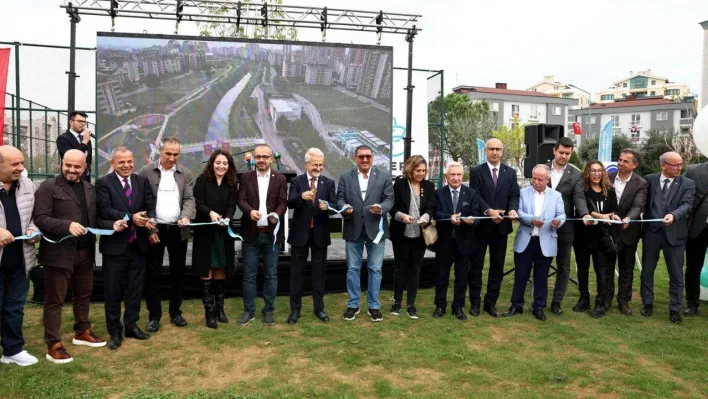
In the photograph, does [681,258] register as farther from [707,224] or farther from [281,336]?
[281,336]

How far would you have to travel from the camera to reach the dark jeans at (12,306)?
3729 mm

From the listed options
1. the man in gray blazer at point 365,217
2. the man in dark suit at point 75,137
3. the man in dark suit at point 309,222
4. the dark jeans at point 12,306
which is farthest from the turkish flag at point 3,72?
the man in gray blazer at point 365,217

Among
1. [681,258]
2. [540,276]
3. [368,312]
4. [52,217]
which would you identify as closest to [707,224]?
[681,258]

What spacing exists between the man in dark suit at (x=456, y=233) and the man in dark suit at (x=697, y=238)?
219 cm

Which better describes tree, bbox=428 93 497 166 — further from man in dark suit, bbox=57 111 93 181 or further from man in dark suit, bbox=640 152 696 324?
man in dark suit, bbox=640 152 696 324

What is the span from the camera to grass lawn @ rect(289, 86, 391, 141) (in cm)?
1070

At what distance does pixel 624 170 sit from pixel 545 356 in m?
2.24

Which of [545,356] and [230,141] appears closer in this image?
[545,356]

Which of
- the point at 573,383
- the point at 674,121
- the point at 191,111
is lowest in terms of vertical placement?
the point at 573,383

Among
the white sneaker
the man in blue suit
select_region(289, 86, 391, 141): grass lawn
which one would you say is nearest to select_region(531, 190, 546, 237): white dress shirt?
the man in blue suit

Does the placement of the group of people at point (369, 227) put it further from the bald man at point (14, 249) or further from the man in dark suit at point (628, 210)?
the bald man at point (14, 249)

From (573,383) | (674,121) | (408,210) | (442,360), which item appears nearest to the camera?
(573,383)

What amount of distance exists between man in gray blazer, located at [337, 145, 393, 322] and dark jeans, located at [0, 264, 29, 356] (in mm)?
2532

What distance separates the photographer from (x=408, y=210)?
16.6ft
